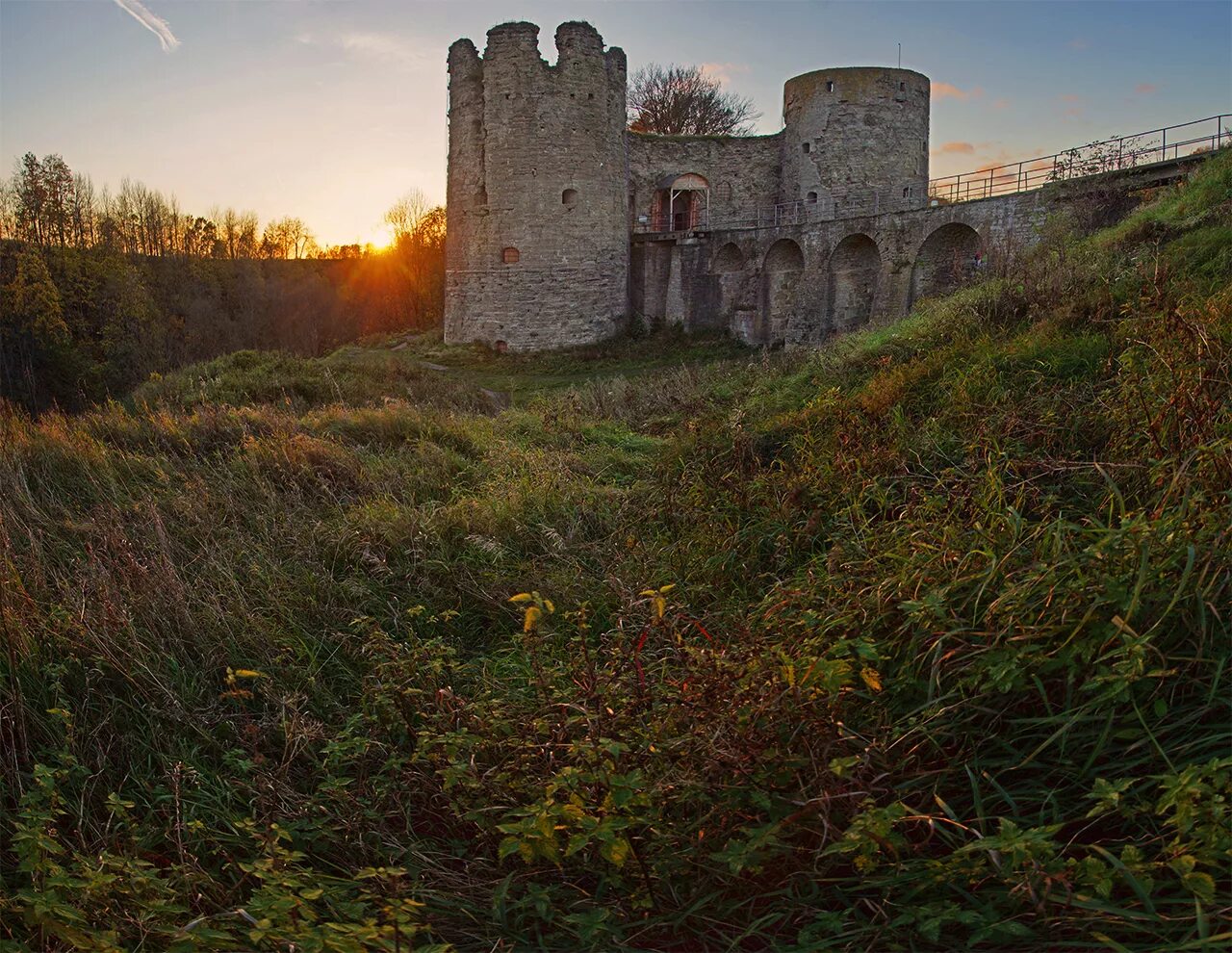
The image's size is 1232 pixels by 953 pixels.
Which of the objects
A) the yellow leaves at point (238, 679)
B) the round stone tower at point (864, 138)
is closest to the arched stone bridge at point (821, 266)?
the round stone tower at point (864, 138)

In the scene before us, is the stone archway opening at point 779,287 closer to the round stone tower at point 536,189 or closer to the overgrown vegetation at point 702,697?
the round stone tower at point 536,189

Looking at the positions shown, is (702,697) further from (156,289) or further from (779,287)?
(156,289)

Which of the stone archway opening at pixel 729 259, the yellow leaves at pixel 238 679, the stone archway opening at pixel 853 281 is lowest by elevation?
the yellow leaves at pixel 238 679

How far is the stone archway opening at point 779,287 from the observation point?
21.3 meters

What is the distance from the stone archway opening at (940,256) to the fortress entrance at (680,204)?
696cm

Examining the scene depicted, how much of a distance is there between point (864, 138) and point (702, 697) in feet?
71.5

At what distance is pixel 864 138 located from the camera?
21.4 metres

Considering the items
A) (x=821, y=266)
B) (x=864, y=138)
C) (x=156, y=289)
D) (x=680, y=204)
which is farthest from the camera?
(x=156, y=289)

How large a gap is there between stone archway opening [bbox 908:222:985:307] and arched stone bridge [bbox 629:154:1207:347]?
0.07 feet

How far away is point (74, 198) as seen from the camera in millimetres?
29969

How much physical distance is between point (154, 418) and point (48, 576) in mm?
4916

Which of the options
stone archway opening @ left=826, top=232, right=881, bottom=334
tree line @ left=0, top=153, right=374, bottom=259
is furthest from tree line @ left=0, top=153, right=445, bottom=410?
stone archway opening @ left=826, top=232, right=881, bottom=334

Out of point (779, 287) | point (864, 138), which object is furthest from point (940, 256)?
point (864, 138)

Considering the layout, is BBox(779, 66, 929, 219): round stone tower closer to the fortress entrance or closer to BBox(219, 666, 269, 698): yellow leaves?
the fortress entrance
